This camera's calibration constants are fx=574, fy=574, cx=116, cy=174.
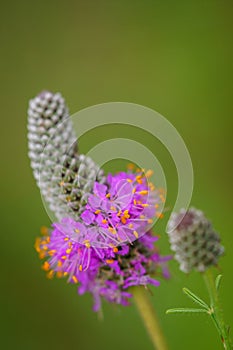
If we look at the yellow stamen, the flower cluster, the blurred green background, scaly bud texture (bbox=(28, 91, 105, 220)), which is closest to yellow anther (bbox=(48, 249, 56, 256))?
the flower cluster

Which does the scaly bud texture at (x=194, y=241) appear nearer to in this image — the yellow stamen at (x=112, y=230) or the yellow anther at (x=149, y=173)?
the yellow anther at (x=149, y=173)

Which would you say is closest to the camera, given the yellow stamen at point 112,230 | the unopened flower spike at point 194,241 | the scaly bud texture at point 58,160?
the yellow stamen at point 112,230

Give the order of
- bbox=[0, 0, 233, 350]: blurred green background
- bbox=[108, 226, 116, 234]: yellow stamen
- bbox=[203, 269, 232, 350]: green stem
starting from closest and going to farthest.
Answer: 1. bbox=[203, 269, 232, 350]: green stem
2. bbox=[108, 226, 116, 234]: yellow stamen
3. bbox=[0, 0, 233, 350]: blurred green background

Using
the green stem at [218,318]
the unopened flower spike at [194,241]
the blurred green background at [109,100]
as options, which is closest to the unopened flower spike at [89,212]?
the unopened flower spike at [194,241]

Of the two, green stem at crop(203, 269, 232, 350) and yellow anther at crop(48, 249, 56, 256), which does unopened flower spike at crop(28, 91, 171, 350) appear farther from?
green stem at crop(203, 269, 232, 350)

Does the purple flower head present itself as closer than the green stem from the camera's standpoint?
No

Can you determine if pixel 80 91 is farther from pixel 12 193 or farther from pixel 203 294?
pixel 203 294
